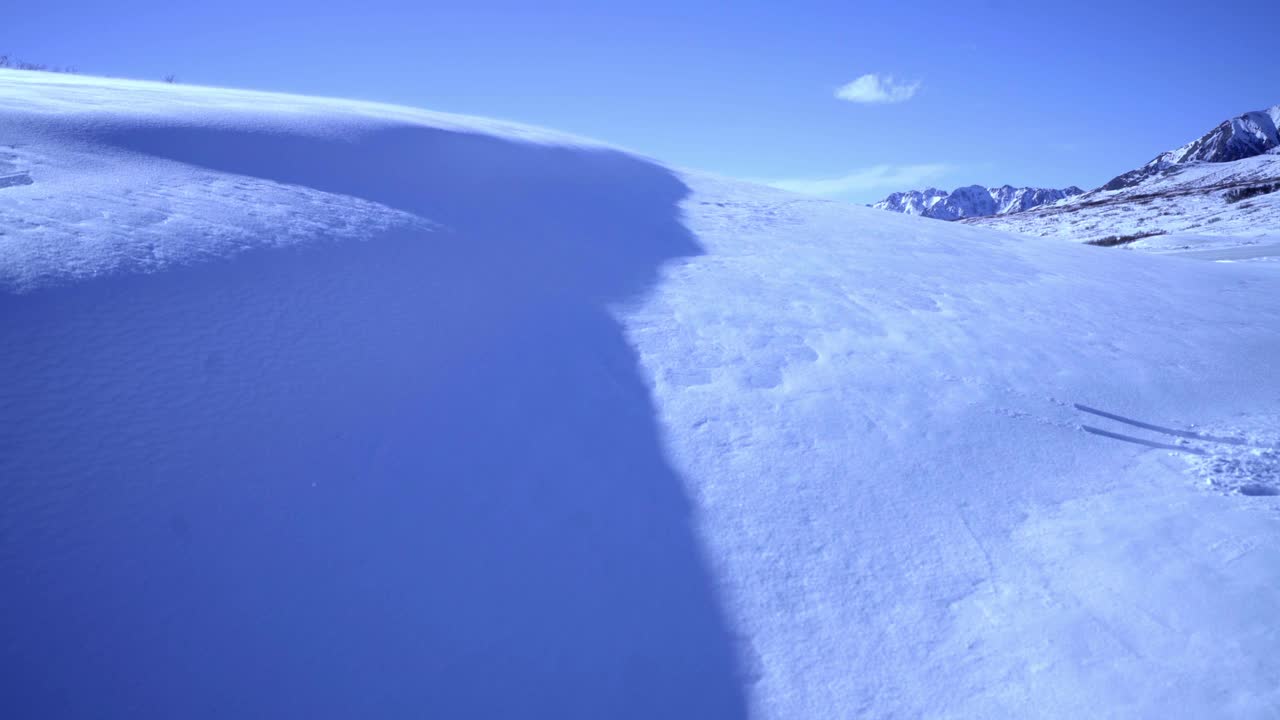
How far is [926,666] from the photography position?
6.71 ft

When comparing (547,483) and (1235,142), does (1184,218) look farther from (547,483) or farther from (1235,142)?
(1235,142)

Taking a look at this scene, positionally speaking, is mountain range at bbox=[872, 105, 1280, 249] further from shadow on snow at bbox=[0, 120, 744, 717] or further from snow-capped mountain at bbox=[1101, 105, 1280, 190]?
shadow on snow at bbox=[0, 120, 744, 717]

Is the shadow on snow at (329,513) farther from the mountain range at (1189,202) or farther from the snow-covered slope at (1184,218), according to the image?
the snow-covered slope at (1184,218)

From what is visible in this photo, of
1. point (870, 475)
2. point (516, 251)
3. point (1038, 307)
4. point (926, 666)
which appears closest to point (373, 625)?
point (926, 666)

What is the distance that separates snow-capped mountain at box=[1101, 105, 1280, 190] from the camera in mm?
63344

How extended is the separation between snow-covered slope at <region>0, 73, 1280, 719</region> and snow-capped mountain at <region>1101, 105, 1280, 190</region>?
76.5 m

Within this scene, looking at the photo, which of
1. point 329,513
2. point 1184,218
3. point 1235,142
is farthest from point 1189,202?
point 1235,142

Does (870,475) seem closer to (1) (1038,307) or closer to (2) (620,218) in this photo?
(1) (1038,307)

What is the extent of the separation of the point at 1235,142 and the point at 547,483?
90.4 meters

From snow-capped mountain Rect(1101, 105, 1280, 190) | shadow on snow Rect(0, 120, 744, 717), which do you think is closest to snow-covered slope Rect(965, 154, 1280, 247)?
shadow on snow Rect(0, 120, 744, 717)

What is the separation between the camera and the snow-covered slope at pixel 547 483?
1.95m

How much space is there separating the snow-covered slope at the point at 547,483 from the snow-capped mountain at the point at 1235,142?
7646 cm

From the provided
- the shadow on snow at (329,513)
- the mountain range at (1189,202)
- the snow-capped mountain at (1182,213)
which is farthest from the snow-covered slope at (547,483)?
the snow-capped mountain at (1182,213)

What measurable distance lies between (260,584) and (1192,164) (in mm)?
71928
